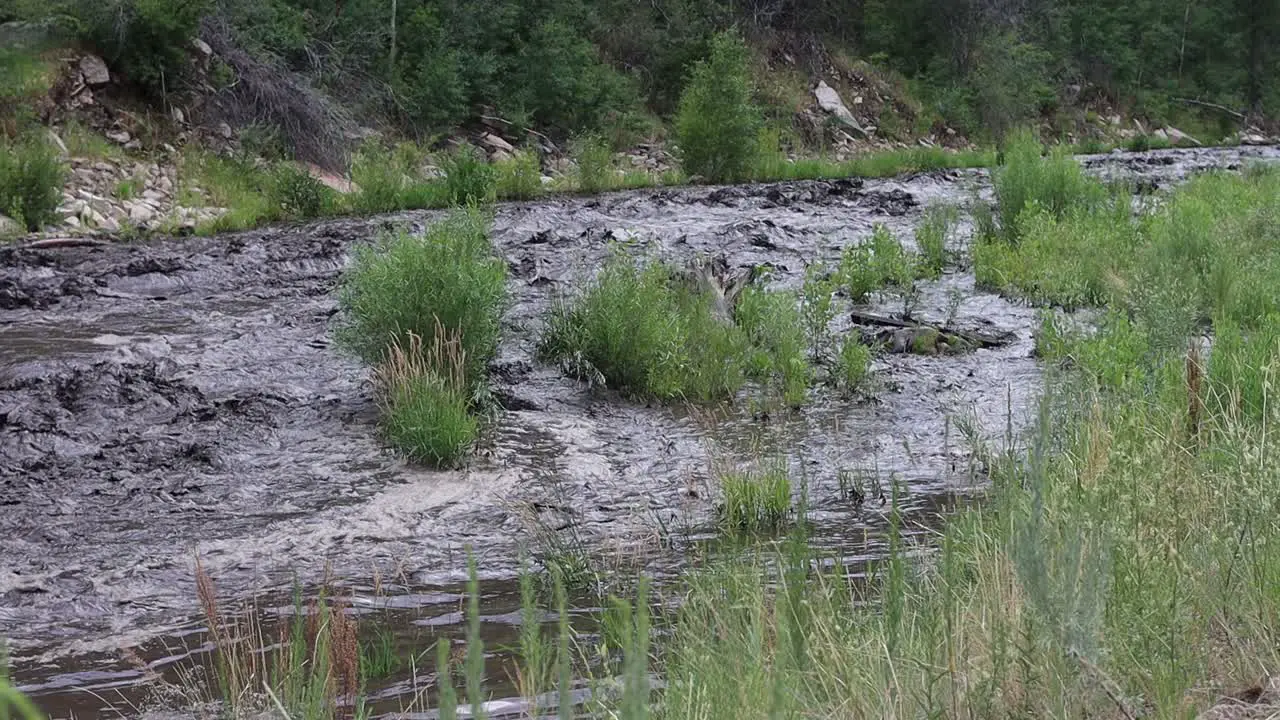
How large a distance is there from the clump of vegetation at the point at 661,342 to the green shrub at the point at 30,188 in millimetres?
8304

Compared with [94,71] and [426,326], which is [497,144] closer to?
[94,71]

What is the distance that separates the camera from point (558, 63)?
2866cm

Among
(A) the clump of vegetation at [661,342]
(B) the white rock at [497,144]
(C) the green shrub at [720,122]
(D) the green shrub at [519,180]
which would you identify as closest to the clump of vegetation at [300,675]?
(A) the clump of vegetation at [661,342]

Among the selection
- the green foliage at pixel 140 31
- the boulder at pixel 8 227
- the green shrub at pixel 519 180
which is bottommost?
the green shrub at pixel 519 180

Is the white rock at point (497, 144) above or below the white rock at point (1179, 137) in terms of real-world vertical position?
above

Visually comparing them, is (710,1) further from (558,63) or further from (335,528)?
(335,528)

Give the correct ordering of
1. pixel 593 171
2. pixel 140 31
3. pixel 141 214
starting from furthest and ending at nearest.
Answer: pixel 593 171 → pixel 140 31 → pixel 141 214

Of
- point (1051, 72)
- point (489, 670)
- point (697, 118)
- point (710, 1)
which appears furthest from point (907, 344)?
point (1051, 72)

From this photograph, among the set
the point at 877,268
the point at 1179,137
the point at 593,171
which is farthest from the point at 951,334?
the point at 1179,137

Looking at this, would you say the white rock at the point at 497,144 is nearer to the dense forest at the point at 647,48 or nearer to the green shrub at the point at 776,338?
the dense forest at the point at 647,48

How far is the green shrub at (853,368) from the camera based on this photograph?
8211mm

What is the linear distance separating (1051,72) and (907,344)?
39133mm

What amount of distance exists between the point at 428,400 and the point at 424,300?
103cm

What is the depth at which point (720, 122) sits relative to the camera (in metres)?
21.7
